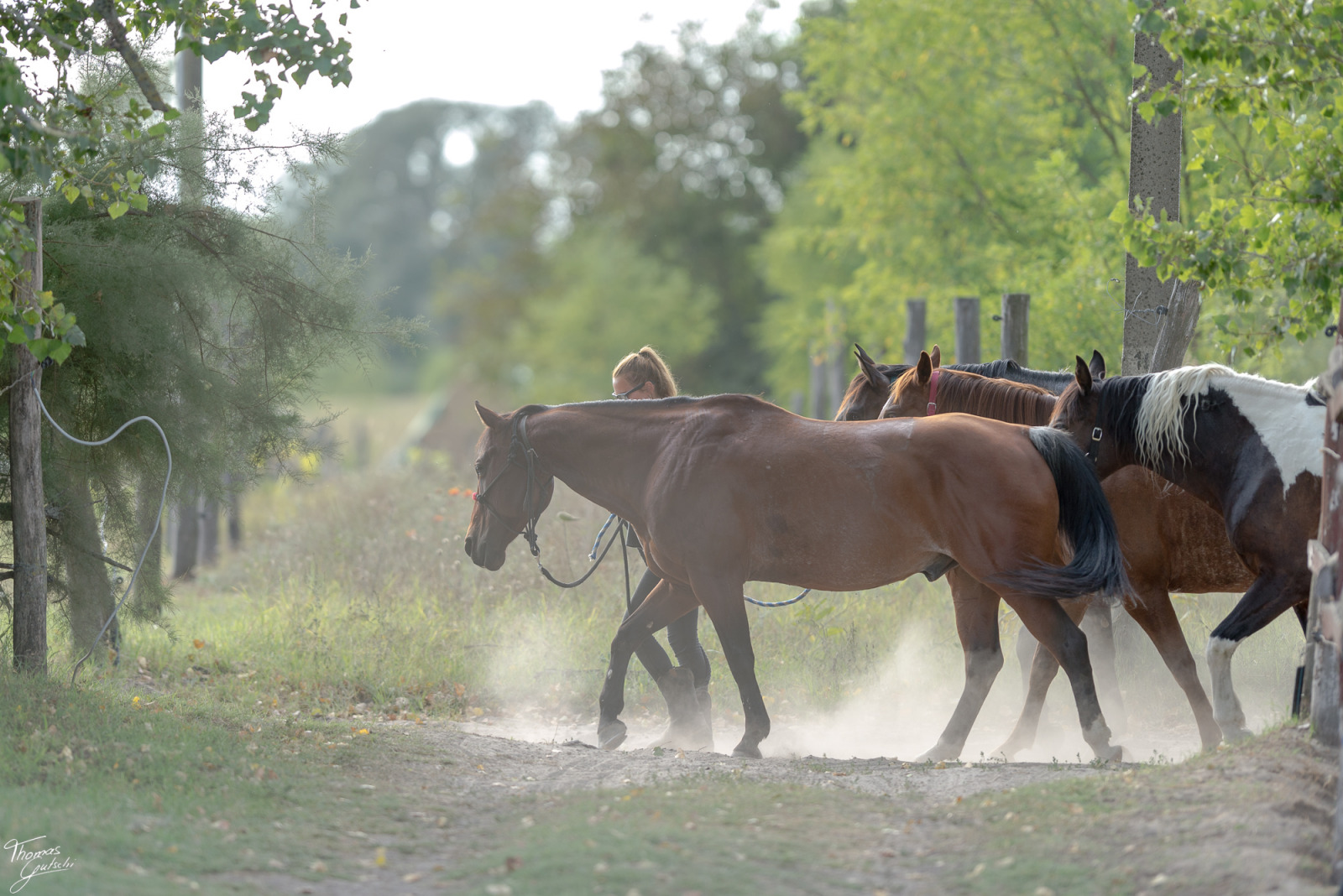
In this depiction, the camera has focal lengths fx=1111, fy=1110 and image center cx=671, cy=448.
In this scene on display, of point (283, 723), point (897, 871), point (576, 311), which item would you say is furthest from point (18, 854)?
point (576, 311)

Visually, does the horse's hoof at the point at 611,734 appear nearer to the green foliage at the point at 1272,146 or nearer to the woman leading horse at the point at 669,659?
the woman leading horse at the point at 669,659

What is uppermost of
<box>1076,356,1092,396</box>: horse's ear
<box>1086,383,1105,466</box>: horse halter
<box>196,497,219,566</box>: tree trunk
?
<box>1076,356,1092,396</box>: horse's ear

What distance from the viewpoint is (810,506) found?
5500 mm

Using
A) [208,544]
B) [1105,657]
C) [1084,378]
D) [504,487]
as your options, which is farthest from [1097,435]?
[208,544]

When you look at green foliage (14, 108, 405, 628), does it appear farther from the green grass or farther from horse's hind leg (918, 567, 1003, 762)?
horse's hind leg (918, 567, 1003, 762)

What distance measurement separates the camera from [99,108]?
5.72 meters

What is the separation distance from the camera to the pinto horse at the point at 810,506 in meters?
5.29

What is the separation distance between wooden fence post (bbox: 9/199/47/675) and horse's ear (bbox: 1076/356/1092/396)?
17.5 ft

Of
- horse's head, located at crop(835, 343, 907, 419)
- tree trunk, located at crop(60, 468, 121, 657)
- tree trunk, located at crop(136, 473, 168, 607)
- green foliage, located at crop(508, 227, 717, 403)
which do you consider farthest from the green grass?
green foliage, located at crop(508, 227, 717, 403)

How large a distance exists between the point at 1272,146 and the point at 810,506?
10.5ft

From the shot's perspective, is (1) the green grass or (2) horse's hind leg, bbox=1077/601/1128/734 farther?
(2) horse's hind leg, bbox=1077/601/1128/734

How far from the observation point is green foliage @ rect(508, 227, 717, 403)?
29.6 m

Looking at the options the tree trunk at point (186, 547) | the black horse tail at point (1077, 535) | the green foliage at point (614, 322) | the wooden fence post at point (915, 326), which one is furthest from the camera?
the green foliage at point (614, 322)

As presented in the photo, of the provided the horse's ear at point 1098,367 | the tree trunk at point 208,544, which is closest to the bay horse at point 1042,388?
the horse's ear at point 1098,367
